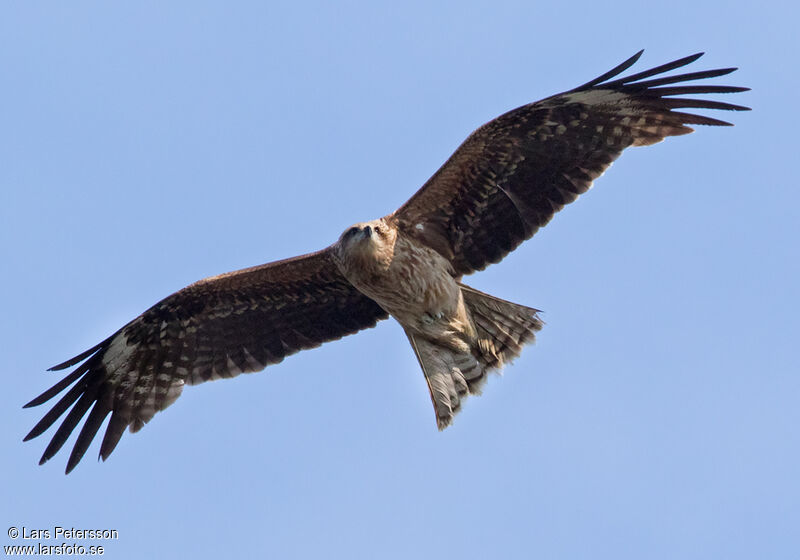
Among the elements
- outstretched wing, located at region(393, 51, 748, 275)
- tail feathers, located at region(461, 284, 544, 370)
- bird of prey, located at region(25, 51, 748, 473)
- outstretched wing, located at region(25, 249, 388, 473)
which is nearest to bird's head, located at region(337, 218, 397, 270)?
bird of prey, located at region(25, 51, 748, 473)

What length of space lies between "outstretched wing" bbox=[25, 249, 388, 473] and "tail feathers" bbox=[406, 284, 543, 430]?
0.69m

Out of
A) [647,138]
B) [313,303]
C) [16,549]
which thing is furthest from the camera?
[313,303]

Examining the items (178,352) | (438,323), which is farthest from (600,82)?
(178,352)

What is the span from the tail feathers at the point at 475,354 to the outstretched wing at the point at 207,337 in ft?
2.27

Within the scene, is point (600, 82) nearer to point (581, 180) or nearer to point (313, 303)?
point (581, 180)

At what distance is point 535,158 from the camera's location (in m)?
10.1

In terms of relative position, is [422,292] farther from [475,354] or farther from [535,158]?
[535,158]

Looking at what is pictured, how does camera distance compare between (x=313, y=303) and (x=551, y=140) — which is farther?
(x=313, y=303)

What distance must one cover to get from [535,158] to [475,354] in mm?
1879

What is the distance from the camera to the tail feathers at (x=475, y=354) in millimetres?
10516

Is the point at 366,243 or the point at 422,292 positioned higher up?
the point at 366,243

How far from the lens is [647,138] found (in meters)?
9.95

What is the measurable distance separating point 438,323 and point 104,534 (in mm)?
3439

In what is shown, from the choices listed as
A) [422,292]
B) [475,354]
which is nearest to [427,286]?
[422,292]
